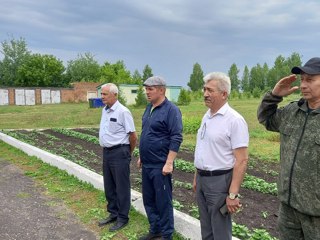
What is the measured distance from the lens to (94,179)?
6.42 meters

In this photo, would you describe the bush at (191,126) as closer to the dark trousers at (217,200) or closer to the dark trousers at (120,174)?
the dark trousers at (120,174)

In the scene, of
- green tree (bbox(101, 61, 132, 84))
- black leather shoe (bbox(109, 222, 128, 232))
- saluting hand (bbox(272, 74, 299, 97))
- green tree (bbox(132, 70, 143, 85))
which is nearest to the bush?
black leather shoe (bbox(109, 222, 128, 232))

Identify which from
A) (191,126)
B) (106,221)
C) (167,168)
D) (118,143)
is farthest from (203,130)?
(191,126)

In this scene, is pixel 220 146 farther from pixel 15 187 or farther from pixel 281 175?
pixel 15 187

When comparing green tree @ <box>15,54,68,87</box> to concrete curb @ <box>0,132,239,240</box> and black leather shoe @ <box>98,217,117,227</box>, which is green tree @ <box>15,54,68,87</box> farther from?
black leather shoe @ <box>98,217,117,227</box>

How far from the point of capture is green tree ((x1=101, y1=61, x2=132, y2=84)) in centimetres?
5303

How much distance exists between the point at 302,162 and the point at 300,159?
3cm

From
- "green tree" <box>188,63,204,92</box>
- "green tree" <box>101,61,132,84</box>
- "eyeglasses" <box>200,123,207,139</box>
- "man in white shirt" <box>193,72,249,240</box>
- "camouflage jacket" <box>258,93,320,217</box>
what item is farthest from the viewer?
"green tree" <box>188,63,204,92</box>

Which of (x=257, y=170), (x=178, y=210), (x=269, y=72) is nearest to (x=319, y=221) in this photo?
(x=178, y=210)

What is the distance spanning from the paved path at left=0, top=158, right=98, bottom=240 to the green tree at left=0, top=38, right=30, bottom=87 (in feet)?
178

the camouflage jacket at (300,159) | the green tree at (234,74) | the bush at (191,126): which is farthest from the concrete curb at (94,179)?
the green tree at (234,74)

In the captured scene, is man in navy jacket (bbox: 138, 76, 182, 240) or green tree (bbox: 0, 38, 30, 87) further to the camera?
green tree (bbox: 0, 38, 30, 87)

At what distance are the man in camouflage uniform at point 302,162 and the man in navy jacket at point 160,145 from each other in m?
1.47

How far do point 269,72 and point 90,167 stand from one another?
68.1m
